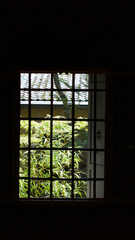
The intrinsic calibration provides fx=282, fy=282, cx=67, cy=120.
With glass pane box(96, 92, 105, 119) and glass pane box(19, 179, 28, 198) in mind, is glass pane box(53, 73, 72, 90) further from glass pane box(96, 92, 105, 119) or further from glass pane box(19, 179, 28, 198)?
glass pane box(19, 179, 28, 198)

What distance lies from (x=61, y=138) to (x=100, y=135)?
134 centimetres

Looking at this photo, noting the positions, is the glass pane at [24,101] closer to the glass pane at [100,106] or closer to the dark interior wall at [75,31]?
the glass pane at [100,106]

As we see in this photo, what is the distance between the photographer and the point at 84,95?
5395 millimetres

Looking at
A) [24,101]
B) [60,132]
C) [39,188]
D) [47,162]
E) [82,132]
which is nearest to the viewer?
[39,188]

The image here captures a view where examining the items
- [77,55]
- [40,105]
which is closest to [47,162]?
[40,105]

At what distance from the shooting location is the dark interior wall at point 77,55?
340 cm

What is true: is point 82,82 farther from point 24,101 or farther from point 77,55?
point 77,55

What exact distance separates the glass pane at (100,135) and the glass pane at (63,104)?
1.42 meters

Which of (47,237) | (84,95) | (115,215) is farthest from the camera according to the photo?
(84,95)

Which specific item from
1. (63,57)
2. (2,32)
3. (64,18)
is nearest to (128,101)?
(63,57)

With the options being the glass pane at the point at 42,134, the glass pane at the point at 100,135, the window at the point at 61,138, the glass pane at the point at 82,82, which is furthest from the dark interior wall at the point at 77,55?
the glass pane at the point at 82,82

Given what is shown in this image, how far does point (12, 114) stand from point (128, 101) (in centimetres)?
141

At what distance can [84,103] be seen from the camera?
5738 millimetres

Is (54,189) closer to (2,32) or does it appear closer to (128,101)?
(128,101)
